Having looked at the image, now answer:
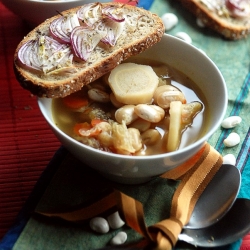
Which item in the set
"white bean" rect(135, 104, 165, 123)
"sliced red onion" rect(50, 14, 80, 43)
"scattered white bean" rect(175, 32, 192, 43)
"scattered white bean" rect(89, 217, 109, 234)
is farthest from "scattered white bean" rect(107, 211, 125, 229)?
"scattered white bean" rect(175, 32, 192, 43)

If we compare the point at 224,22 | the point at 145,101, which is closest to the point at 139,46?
the point at 145,101

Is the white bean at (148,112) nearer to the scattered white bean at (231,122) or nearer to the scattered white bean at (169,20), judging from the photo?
the scattered white bean at (231,122)

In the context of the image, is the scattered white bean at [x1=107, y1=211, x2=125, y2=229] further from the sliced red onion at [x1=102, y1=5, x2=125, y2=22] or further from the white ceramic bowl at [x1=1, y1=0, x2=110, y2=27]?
the white ceramic bowl at [x1=1, y1=0, x2=110, y2=27]

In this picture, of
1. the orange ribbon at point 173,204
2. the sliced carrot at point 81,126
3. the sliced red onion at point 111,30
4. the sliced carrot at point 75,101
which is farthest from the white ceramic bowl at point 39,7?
the orange ribbon at point 173,204

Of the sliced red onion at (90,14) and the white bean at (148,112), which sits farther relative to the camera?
the sliced red onion at (90,14)

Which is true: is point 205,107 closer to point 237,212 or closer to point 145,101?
point 145,101
